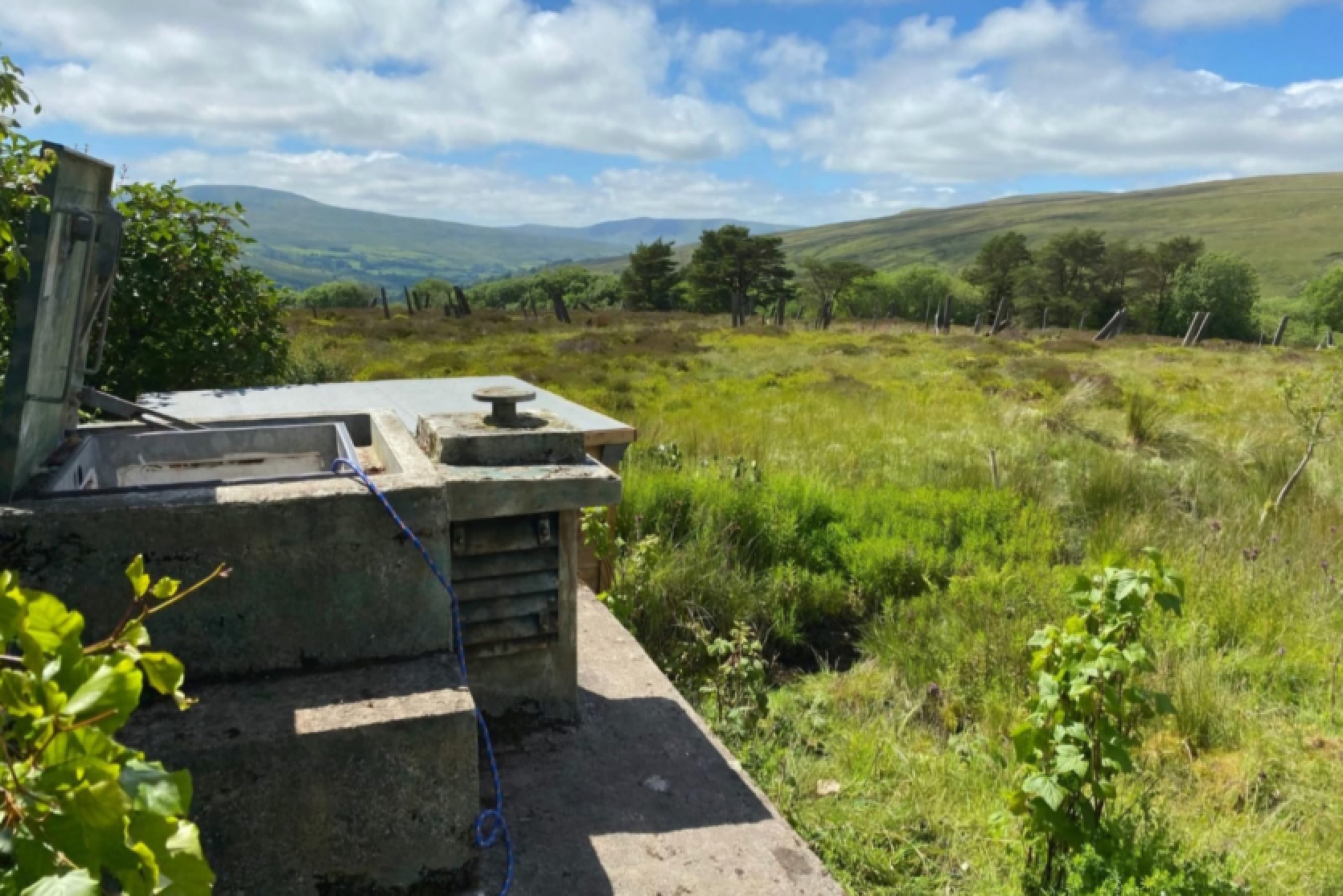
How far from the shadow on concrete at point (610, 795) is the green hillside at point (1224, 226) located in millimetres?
119865

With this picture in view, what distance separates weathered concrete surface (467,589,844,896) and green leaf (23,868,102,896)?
1583 mm

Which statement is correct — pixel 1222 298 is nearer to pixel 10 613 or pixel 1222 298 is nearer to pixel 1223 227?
pixel 10 613

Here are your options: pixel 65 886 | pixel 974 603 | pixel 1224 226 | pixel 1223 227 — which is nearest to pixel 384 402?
pixel 974 603

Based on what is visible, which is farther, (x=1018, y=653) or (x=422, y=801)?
(x=1018, y=653)

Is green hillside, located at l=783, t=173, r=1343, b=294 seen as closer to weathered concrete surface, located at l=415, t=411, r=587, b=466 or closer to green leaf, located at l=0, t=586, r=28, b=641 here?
weathered concrete surface, located at l=415, t=411, r=587, b=466

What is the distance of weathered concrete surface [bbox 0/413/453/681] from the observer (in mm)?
2006

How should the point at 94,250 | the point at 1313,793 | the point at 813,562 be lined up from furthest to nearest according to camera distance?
1. the point at 813,562
2. the point at 1313,793
3. the point at 94,250

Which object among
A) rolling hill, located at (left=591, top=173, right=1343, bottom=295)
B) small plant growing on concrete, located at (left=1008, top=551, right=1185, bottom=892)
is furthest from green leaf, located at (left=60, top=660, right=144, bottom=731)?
rolling hill, located at (left=591, top=173, right=1343, bottom=295)

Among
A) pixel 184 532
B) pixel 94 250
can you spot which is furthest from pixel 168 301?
pixel 184 532

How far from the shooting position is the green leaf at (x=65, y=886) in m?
0.78

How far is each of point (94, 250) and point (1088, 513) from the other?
6.66 meters

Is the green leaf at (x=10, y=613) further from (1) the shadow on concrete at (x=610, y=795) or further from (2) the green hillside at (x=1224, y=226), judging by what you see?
(2) the green hillside at (x=1224, y=226)

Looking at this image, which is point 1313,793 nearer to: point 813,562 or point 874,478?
point 813,562

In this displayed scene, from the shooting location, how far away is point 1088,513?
6832 mm
